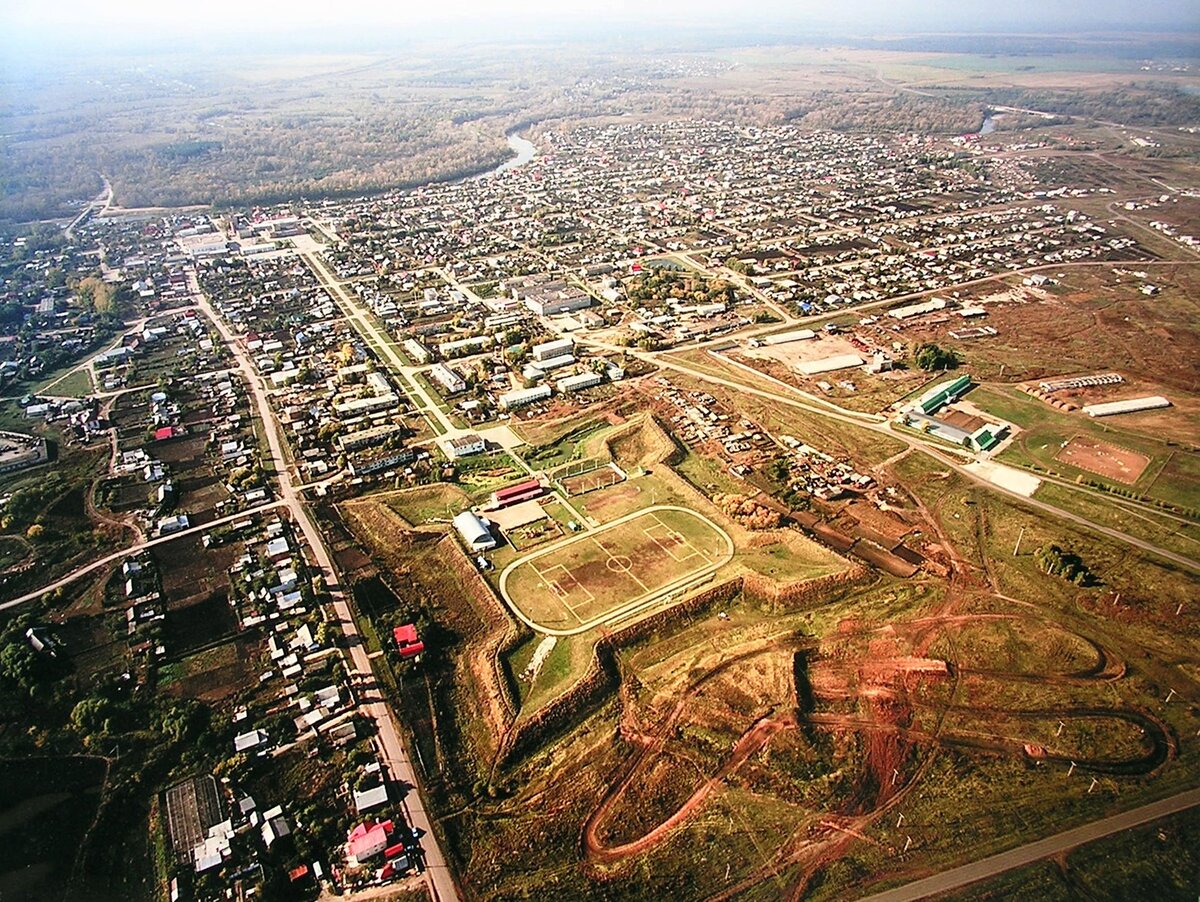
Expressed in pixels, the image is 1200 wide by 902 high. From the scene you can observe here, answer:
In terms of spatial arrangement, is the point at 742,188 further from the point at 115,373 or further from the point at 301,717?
the point at 301,717

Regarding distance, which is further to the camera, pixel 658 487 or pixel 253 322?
pixel 253 322

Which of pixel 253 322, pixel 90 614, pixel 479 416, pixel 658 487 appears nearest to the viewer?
pixel 90 614

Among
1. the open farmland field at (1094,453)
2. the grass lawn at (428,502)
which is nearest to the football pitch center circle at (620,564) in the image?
the grass lawn at (428,502)

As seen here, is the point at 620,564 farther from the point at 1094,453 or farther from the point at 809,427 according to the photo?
the point at 1094,453

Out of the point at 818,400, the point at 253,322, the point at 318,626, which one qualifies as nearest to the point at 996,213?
the point at 818,400

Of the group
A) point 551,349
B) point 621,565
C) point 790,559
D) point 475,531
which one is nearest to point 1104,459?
point 790,559

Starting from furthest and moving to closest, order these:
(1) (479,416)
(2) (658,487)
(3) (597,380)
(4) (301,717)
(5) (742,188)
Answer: (5) (742,188) → (3) (597,380) → (1) (479,416) → (2) (658,487) → (4) (301,717)
